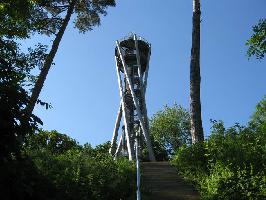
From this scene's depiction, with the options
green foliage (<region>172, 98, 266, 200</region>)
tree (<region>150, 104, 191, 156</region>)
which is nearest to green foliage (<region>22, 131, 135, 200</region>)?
green foliage (<region>172, 98, 266, 200</region>)

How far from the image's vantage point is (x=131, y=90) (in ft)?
99.1

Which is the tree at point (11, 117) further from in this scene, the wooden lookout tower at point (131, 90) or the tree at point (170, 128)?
the tree at point (170, 128)

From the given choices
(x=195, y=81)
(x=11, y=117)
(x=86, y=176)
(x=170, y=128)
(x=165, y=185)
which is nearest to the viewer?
(x=11, y=117)

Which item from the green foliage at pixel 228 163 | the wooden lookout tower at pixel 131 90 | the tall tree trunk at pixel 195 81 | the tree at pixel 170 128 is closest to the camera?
the green foliage at pixel 228 163

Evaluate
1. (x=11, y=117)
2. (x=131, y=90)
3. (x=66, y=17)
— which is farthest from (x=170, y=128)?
(x=11, y=117)

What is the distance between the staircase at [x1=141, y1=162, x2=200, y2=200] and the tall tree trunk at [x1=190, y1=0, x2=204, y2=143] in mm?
2024

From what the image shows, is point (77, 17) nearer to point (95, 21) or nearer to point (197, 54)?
point (95, 21)

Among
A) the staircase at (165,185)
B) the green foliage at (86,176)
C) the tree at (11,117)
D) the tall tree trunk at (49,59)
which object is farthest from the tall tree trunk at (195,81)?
the tree at (11,117)

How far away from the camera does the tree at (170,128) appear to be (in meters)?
43.1

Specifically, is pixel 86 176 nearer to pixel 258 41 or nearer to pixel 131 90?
pixel 258 41

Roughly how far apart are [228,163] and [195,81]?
5384 millimetres

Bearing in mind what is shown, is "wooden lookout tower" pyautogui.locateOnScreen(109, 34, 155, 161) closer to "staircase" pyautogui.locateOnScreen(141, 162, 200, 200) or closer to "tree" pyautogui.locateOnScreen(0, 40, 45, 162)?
"staircase" pyautogui.locateOnScreen(141, 162, 200, 200)

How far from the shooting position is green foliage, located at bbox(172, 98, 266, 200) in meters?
11.3

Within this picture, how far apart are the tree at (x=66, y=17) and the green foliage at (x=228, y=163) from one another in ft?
19.2
